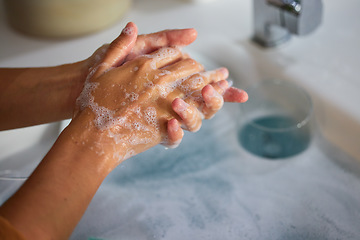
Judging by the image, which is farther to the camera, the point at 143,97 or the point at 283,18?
the point at 283,18

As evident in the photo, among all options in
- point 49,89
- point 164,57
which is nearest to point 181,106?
point 164,57

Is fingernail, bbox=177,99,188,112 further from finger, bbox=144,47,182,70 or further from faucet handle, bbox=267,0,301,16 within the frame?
faucet handle, bbox=267,0,301,16

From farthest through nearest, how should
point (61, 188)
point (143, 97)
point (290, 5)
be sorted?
point (290, 5), point (143, 97), point (61, 188)

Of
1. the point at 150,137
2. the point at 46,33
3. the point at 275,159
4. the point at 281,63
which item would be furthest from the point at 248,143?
the point at 46,33

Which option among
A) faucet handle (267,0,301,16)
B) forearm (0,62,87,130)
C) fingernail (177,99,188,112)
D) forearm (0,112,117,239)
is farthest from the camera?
faucet handle (267,0,301,16)

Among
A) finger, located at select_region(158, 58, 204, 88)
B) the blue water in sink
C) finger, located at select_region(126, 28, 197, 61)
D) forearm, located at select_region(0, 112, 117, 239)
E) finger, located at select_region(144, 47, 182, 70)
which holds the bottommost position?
the blue water in sink

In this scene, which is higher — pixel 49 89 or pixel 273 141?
pixel 49 89

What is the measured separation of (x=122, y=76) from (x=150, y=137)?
0.34 ft

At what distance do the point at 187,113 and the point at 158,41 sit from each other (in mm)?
158

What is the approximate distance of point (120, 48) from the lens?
2.27 feet

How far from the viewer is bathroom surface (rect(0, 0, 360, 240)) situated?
0.71m

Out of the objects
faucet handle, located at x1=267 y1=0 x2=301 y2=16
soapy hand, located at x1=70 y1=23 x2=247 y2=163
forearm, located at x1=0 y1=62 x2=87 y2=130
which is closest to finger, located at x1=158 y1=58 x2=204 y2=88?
soapy hand, located at x1=70 y1=23 x2=247 y2=163

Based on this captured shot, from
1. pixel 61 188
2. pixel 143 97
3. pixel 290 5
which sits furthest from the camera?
pixel 290 5

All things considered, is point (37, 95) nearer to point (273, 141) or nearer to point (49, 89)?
point (49, 89)
